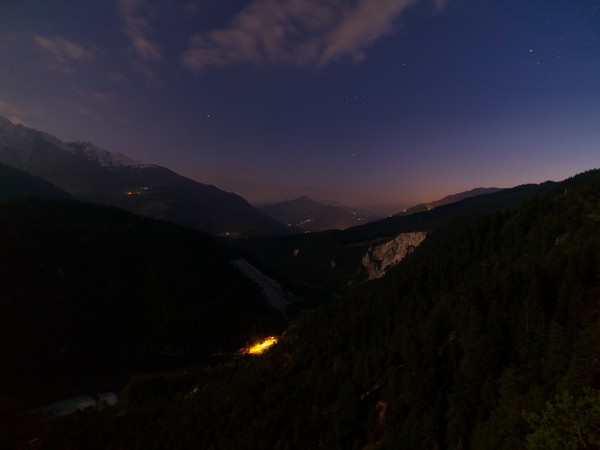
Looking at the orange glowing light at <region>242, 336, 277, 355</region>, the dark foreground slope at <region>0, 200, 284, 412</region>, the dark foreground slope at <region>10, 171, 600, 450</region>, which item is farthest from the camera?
the orange glowing light at <region>242, 336, 277, 355</region>

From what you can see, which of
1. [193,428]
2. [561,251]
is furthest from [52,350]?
[561,251]

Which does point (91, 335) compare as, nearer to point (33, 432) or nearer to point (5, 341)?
point (5, 341)

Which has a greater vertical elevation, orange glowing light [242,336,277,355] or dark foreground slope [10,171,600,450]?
dark foreground slope [10,171,600,450]

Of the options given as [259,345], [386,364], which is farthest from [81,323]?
[386,364]

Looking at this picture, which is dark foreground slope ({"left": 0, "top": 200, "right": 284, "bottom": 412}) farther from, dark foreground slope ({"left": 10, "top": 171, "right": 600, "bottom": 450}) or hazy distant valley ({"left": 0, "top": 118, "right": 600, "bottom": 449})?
dark foreground slope ({"left": 10, "top": 171, "right": 600, "bottom": 450})

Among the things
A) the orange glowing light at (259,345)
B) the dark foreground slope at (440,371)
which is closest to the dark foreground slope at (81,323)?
the orange glowing light at (259,345)

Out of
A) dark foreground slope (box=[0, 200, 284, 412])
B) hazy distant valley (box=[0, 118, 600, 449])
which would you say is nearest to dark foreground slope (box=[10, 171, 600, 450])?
hazy distant valley (box=[0, 118, 600, 449])

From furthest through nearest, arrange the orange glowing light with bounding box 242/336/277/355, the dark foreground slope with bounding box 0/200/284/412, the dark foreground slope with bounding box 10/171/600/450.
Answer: the orange glowing light with bounding box 242/336/277/355 → the dark foreground slope with bounding box 0/200/284/412 → the dark foreground slope with bounding box 10/171/600/450

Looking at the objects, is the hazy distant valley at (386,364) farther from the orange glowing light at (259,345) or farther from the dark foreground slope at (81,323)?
the orange glowing light at (259,345)

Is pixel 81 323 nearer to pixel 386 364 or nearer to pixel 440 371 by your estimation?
pixel 386 364
